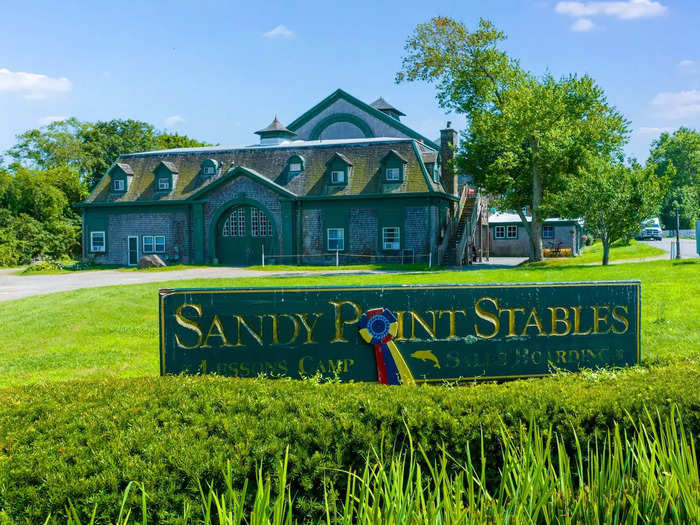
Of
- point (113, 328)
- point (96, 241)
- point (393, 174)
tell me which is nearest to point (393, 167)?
point (393, 174)

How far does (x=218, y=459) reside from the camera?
3.91 m

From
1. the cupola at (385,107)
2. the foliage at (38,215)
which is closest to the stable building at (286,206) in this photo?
the foliage at (38,215)

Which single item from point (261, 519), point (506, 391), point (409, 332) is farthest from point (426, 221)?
point (261, 519)

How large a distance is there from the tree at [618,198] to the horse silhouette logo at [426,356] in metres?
22.1

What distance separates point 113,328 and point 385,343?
8.54 metres

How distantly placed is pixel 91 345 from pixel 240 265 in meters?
26.1

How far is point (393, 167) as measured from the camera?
3694 centimetres

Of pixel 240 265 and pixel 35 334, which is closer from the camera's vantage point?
pixel 35 334

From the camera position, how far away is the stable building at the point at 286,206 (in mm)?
36562

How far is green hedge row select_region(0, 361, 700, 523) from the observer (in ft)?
12.4

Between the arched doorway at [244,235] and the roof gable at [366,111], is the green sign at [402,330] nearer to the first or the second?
the arched doorway at [244,235]

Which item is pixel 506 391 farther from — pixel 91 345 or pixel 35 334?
pixel 35 334

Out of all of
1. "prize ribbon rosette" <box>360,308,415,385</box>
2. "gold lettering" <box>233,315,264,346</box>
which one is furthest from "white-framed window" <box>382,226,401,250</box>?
"gold lettering" <box>233,315,264,346</box>

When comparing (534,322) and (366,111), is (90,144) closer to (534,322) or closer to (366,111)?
(366,111)
